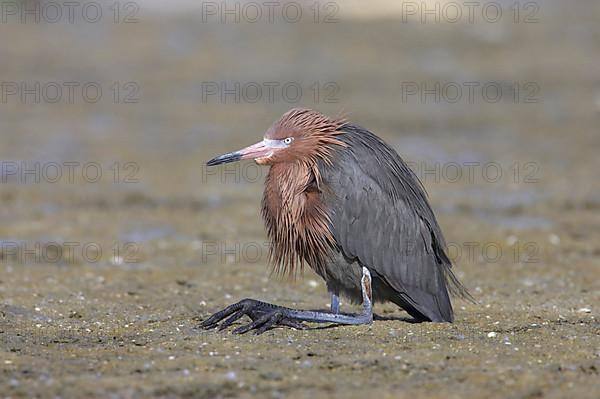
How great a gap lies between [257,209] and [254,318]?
7491 millimetres

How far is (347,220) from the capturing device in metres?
9.20

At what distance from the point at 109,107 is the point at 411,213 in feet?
51.5

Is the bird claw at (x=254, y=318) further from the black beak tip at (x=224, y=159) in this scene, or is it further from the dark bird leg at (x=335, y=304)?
the black beak tip at (x=224, y=159)

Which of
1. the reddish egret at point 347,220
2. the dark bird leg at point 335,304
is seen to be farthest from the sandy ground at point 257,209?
the dark bird leg at point 335,304

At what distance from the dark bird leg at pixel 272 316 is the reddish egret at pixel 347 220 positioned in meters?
0.01

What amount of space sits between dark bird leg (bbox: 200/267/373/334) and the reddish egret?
0.04 feet

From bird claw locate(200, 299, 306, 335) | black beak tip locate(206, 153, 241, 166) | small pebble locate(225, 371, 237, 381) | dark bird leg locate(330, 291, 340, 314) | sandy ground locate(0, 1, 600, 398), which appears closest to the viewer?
small pebble locate(225, 371, 237, 381)

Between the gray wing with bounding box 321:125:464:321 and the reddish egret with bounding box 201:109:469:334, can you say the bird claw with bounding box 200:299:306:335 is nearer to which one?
the reddish egret with bounding box 201:109:469:334

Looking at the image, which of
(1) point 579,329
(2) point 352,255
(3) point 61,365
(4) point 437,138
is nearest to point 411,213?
(2) point 352,255

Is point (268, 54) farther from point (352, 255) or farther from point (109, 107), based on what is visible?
point (352, 255)

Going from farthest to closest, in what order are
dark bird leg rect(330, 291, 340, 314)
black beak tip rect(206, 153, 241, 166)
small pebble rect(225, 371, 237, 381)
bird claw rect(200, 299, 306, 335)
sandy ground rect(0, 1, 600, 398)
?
dark bird leg rect(330, 291, 340, 314), black beak tip rect(206, 153, 241, 166), bird claw rect(200, 299, 306, 335), sandy ground rect(0, 1, 600, 398), small pebble rect(225, 371, 237, 381)

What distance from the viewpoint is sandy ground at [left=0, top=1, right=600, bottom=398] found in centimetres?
744

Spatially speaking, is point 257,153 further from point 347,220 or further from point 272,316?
point 272,316

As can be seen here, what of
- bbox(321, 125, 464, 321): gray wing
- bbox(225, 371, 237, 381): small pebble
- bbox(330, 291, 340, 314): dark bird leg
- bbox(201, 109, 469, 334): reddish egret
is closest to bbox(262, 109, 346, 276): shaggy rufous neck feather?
bbox(201, 109, 469, 334): reddish egret
